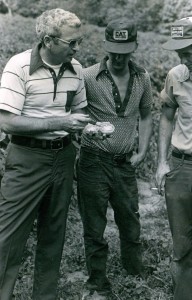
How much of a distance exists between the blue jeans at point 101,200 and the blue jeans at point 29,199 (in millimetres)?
396

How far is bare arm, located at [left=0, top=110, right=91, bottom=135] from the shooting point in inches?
162

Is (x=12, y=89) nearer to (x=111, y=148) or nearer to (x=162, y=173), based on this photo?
(x=111, y=148)

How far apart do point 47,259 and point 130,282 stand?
3.09 feet

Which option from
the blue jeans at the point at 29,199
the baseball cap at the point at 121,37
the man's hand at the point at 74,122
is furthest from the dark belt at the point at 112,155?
the baseball cap at the point at 121,37

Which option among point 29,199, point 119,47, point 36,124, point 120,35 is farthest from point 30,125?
point 120,35

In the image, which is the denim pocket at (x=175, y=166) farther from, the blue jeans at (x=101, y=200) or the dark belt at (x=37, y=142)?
the dark belt at (x=37, y=142)

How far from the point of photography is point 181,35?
4.31 metres

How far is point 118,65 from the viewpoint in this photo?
4812 mm

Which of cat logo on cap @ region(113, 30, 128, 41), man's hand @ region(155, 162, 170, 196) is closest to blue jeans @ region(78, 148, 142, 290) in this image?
man's hand @ region(155, 162, 170, 196)

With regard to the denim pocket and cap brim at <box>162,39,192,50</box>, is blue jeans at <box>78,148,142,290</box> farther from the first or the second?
cap brim at <box>162,39,192,50</box>

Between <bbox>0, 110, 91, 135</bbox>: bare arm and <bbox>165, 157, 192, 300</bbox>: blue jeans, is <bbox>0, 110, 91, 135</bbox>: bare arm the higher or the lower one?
the higher one

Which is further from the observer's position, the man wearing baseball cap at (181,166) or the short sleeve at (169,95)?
the short sleeve at (169,95)

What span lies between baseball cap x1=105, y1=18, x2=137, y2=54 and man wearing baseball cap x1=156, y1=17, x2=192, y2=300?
1.37ft

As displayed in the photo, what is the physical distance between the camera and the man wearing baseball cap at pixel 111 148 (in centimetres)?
482
